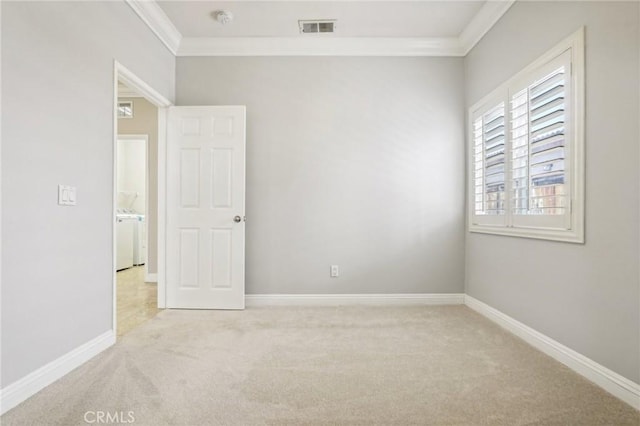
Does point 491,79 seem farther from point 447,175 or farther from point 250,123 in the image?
point 250,123

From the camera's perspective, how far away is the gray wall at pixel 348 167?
11.4ft

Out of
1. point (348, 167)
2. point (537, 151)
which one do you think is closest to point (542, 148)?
point (537, 151)

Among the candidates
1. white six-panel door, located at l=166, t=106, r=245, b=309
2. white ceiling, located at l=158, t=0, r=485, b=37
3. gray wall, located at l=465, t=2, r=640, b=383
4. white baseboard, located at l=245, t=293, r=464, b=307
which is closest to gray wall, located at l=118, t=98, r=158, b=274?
white six-panel door, located at l=166, t=106, r=245, b=309

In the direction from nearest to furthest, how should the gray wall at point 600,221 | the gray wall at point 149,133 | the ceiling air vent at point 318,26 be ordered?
the gray wall at point 600,221, the ceiling air vent at point 318,26, the gray wall at point 149,133

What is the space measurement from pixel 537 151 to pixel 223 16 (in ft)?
9.32

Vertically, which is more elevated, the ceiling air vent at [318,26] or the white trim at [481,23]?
the ceiling air vent at [318,26]

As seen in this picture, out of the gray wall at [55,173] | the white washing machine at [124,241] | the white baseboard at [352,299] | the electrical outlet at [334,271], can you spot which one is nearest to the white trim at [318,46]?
the gray wall at [55,173]

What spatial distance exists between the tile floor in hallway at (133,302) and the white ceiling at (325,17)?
2.64m

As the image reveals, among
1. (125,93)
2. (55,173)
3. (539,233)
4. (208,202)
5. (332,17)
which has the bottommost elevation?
(539,233)

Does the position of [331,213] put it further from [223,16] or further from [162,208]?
[223,16]

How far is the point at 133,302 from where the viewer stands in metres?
3.62

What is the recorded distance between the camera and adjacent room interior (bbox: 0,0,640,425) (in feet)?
5.51

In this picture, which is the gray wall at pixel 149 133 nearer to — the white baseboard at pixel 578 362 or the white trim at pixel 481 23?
the white trim at pixel 481 23

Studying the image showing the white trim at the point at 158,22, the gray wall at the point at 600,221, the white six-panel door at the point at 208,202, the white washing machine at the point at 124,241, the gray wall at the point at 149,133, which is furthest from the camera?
the white washing machine at the point at 124,241
